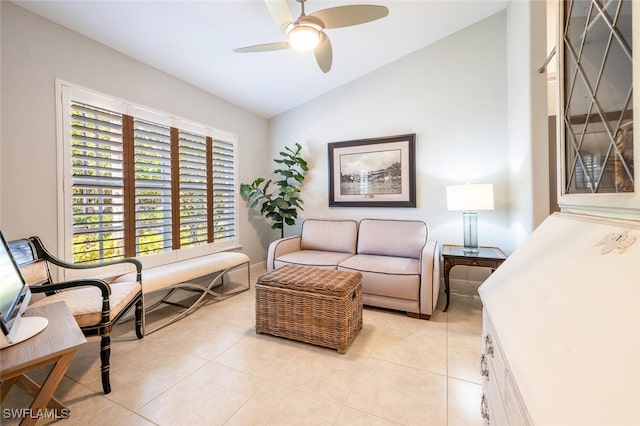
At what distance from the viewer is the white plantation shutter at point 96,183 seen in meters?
2.11

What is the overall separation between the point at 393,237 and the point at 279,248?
1.44 m

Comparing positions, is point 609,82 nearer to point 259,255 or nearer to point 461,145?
point 461,145

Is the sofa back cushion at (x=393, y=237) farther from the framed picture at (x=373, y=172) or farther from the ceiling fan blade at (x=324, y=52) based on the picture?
the ceiling fan blade at (x=324, y=52)

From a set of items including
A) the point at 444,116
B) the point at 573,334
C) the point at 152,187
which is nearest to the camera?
the point at 573,334

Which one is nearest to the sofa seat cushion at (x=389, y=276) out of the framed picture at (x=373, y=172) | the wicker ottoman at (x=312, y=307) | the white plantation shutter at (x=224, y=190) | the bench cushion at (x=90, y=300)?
the wicker ottoman at (x=312, y=307)

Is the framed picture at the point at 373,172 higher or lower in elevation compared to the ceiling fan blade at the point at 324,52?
lower

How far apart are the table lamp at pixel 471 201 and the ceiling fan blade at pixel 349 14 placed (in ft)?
5.70

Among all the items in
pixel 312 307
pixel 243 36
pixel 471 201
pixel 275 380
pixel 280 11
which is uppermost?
pixel 243 36

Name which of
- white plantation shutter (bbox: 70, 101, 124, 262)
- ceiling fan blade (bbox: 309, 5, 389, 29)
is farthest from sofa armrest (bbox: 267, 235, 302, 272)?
ceiling fan blade (bbox: 309, 5, 389, 29)

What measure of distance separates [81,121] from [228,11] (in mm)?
1523

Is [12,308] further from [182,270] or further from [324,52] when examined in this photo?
[324,52]

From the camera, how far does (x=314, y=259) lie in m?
3.06

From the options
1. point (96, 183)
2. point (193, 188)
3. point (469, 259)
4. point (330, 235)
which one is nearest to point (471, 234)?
point (469, 259)

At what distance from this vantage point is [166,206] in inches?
109
